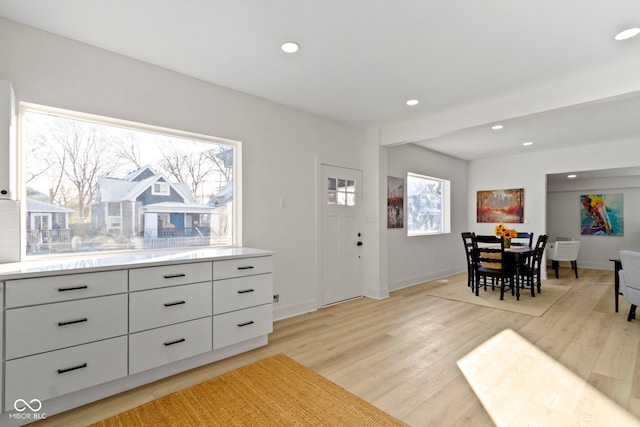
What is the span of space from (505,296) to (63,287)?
17.9 feet

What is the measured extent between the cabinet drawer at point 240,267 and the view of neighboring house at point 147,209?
751mm

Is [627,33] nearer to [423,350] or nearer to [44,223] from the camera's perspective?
[423,350]

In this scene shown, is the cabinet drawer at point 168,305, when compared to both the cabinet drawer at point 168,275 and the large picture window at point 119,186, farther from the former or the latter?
the large picture window at point 119,186

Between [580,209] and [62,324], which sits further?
[580,209]

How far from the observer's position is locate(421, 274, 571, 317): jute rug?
429cm

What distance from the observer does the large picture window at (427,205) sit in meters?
6.05

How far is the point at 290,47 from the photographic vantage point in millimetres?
2572

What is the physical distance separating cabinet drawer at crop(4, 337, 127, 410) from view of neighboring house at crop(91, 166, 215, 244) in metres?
1.05

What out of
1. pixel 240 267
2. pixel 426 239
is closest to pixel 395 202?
pixel 426 239

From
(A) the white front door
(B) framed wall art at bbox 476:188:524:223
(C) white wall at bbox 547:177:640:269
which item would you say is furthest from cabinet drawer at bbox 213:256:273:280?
(C) white wall at bbox 547:177:640:269

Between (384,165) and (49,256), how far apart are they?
13.6 ft

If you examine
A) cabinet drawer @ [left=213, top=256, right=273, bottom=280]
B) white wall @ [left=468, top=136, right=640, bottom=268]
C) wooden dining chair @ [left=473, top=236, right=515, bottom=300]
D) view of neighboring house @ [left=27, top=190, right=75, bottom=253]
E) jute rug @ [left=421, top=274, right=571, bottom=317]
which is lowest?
jute rug @ [left=421, top=274, right=571, bottom=317]

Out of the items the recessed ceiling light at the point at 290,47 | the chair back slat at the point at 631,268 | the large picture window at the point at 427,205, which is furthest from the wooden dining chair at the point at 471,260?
the recessed ceiling light at the point at 290,47

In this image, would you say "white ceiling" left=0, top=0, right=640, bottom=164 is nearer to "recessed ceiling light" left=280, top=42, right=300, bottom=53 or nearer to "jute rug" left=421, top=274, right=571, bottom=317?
"recessed ceiling light" left=280, top=42, right=300, bottom=53
